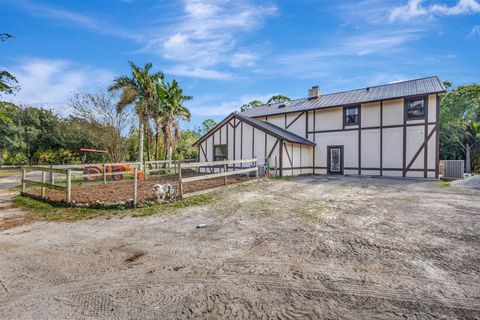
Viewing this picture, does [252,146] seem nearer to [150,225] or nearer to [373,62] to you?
[373,62]

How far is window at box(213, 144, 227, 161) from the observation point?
16.9 metres

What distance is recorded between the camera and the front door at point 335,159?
52.1 ft

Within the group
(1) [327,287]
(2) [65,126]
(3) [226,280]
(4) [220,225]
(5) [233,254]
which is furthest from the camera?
(2) [65,126]

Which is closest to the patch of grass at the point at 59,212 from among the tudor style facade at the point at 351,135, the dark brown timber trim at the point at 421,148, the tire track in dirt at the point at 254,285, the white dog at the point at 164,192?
the white dog at the point at 164,192

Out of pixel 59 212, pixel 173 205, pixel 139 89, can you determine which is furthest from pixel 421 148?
pixel 139 89

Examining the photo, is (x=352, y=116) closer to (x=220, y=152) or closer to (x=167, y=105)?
(x=220, y=152)

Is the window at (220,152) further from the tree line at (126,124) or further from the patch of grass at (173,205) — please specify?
the patch of grass at (173,205)

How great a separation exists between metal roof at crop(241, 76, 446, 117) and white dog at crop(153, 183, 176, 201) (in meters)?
12.8

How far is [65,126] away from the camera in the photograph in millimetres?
26219

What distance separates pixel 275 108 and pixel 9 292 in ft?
63.5

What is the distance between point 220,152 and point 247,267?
14.5 meters

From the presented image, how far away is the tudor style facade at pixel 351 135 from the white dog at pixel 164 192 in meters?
8.31

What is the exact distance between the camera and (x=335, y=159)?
16.1 m

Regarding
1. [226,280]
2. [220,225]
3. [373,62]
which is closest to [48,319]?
[226,280]
